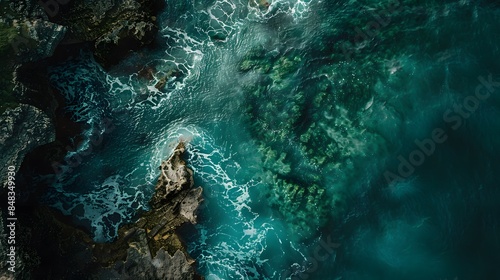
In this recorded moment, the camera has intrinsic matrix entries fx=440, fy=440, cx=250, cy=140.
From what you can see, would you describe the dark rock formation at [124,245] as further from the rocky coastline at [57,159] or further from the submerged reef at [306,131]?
the submerged reef at [306,131]

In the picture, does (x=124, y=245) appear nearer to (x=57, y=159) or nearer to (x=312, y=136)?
(x=57, y=159)

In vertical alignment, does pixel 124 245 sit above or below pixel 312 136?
below

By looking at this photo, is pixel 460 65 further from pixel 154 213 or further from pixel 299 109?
pixel 154 213

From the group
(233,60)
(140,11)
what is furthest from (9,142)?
(233,60)

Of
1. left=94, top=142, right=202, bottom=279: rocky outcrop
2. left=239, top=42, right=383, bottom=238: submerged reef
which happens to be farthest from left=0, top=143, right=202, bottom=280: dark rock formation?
left=239, top=42, right=383, bottom=238: submerged reef

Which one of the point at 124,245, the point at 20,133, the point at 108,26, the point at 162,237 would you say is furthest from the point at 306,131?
the point at 20,133

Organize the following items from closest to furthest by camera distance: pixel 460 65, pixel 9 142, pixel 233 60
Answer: pixel 9 142 → pixel 460 65 → pixel 233 60

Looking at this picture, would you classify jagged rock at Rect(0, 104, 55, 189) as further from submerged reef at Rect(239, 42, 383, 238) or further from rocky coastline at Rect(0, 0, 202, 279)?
submerged reef at Rect(239, 42, 383, 238)
